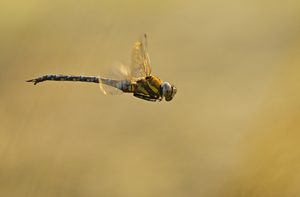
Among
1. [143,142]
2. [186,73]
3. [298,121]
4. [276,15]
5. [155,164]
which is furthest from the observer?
[276,15]

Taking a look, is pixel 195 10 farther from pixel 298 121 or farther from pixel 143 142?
pixel 298 121

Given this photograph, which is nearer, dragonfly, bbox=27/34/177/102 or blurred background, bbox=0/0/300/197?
dragonfly, bbox=27/34/177/102

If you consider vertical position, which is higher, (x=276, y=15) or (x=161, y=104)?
(x=276, y=15)

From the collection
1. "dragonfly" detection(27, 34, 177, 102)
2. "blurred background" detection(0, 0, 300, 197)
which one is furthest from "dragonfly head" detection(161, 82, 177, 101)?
"blurred background" detection(0, 0, 300, 197)

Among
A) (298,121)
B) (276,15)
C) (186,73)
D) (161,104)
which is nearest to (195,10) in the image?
(276,15)

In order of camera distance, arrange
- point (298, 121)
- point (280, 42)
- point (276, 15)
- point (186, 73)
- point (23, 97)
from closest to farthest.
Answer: point (298, 121) < point (23, 97) < point (186, 73) < point (280, 42) < point (276, 15)

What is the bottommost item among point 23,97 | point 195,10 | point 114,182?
point 114,182

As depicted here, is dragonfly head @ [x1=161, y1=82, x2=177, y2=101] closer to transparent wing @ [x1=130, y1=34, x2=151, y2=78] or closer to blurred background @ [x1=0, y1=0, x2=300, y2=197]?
transparent wing @ [x1=130, y1=34, x2=151, y2=78]
